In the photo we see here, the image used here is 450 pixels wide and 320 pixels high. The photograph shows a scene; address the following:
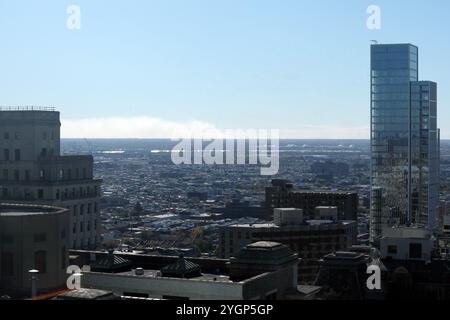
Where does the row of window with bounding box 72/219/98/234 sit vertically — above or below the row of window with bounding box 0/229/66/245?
below

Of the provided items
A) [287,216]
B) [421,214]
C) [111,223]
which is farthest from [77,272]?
[111,223]

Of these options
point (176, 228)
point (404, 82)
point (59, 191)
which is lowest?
point (176, 228)

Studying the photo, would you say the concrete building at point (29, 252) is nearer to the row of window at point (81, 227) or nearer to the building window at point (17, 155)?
the row of window at point (81, 227)

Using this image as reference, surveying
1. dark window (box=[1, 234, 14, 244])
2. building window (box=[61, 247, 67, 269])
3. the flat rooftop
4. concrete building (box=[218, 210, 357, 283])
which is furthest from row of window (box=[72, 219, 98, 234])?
dark window (box=[1, 234, 14, 244])

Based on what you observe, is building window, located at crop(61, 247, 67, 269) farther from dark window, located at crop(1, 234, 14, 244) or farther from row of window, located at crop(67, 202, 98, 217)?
row of window, located at crop(67, 202, 98, 217)

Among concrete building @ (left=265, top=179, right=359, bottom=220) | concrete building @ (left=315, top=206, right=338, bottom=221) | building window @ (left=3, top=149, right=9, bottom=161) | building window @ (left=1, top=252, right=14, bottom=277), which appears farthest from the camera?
concrete building @ (left=265, top=179, right=359, bottom=220)

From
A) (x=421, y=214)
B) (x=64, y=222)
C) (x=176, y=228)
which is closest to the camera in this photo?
(x=64, y=222)

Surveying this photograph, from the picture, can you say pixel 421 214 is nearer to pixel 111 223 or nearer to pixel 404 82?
pixel 404 82
